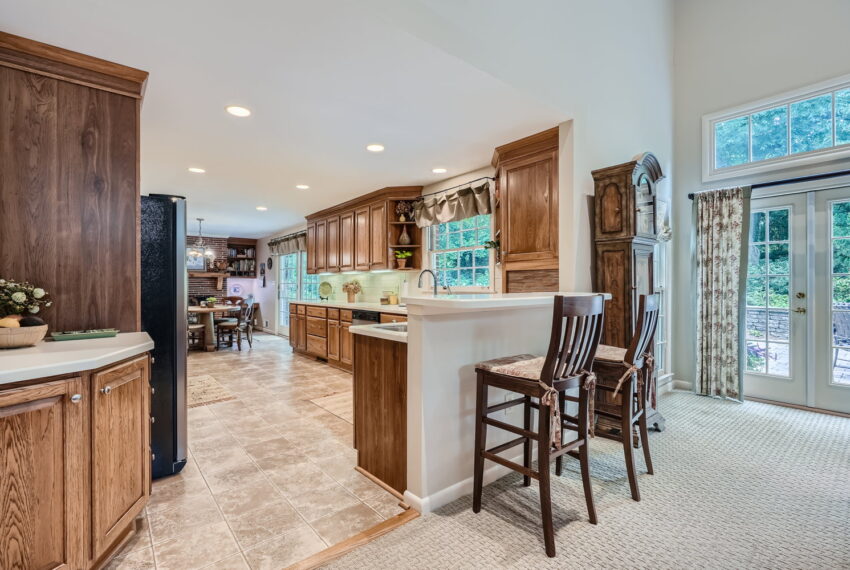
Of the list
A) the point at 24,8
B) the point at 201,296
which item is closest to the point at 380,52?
the point at 24,8

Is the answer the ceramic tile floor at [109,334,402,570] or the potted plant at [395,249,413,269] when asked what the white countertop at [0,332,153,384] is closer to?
the ceramic tile floor at [109,334,402,570]

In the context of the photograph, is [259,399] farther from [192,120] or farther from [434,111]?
[434,111]

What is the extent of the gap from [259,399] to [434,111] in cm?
325

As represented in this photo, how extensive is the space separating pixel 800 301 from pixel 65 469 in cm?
530

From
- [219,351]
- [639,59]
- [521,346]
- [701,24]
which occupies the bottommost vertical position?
[219,351]

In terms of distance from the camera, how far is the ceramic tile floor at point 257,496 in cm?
171

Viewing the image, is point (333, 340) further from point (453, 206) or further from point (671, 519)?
point (671, 519)

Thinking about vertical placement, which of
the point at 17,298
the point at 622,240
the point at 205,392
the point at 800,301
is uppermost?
the point at 622,240

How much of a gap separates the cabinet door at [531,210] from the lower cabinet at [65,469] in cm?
272

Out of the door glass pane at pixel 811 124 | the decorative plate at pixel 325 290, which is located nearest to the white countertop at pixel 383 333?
the door glass pane at pixel 811 124

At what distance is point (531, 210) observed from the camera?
324cm

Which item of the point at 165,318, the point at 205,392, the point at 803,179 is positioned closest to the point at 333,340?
the point at 205,392

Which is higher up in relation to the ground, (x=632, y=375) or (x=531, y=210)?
(x=531, y=210)

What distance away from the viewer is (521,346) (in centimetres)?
250
